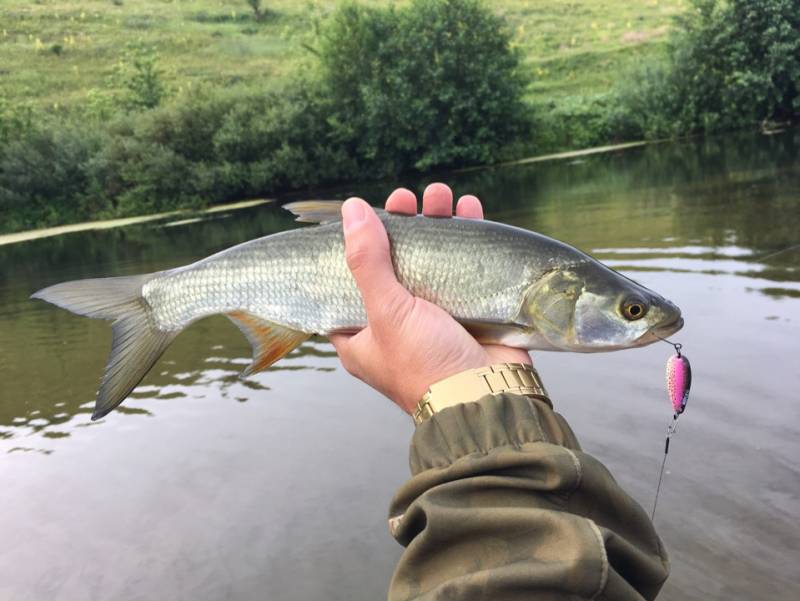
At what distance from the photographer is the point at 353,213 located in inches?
111

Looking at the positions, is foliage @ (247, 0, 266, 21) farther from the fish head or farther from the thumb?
the fish head

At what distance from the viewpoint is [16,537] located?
552 cm

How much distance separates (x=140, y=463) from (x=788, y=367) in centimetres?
631

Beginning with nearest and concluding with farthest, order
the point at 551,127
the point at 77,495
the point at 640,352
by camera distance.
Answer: the point at 77,495, the point at 640,352, the point at 551,127

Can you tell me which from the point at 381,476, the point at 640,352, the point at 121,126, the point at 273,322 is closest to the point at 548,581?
the point at 273,322

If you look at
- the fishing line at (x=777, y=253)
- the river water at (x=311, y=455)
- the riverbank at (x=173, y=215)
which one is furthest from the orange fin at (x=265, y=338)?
the riverbank at (x=173, y=215)

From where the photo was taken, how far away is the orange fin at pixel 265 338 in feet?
10.9

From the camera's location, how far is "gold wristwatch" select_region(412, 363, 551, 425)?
6.68 ft

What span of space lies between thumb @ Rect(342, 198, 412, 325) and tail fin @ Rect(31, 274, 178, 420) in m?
1.17

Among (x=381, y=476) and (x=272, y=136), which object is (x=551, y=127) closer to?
(x=272, y=136)

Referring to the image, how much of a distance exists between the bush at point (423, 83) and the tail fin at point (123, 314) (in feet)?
124

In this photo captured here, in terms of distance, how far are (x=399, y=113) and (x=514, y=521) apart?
1589 inches

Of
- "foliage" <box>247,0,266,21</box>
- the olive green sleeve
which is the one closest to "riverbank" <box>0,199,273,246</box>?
the olive green sleeve

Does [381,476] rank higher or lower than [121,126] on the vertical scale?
lower
